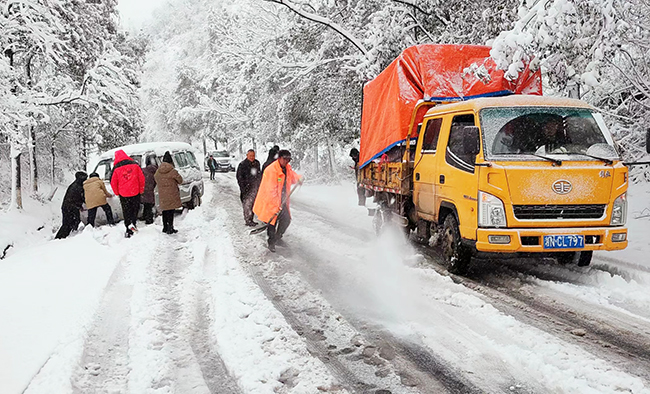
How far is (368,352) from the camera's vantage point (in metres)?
4.24

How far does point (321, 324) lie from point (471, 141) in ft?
9.28

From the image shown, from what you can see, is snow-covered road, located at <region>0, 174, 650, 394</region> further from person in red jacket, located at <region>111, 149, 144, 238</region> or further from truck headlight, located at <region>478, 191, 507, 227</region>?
person in red jacket, located at <region>111, 149, 144, 238</region>


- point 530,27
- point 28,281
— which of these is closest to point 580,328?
point 530,27

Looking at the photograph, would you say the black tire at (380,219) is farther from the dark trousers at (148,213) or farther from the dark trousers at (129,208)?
the dark trousers at (148,213)

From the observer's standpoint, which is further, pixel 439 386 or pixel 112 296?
pixel 112 296

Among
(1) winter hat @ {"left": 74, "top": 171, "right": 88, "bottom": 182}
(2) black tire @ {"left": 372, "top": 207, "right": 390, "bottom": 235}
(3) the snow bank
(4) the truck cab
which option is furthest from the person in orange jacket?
(1) winter hat @ {"left": 74, "top": 171, "right": 88, "bottom": 182}

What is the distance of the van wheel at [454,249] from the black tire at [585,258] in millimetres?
1506

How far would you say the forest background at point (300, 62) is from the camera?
22.4 ft

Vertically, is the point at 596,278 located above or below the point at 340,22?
below

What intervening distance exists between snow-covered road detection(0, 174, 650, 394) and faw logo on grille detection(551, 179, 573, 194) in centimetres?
111

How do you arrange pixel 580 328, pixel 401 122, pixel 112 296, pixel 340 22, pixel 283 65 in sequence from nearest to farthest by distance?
pixel 580 328
pixel 112 296
pixel 401 122
pixel 340 22
pixel 283 65

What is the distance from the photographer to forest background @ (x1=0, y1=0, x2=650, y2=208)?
6828 millimetres

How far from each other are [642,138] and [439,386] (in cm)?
1008

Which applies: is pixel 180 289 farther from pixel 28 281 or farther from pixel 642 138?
pixel 642 138
